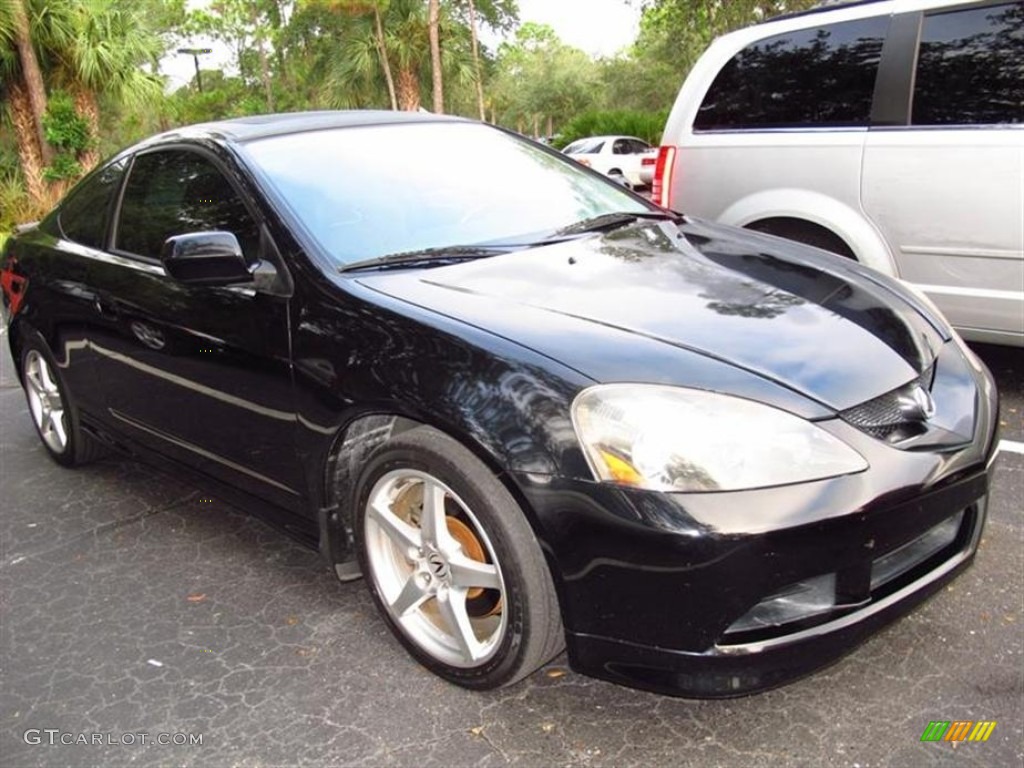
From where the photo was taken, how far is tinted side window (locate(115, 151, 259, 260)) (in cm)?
297

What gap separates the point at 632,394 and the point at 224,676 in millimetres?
1489

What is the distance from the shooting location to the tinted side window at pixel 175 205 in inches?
117

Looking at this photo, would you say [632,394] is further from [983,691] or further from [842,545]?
[983,691]

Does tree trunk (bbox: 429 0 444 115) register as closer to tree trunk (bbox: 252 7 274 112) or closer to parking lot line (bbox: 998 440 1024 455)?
parking lot line (bbox: 998 440 1024 455)

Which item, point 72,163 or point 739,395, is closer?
point 739,395

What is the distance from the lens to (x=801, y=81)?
4.78 meters

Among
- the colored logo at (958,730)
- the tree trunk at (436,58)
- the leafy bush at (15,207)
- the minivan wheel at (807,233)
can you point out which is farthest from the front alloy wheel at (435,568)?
the tree trunk at (436,58)

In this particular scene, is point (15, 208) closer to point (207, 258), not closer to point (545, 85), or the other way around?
point (207, 258)

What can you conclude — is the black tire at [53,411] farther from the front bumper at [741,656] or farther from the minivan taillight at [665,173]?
the minivan taillight at [665,173]

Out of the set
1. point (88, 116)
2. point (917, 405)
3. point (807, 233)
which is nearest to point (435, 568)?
point (917, 405)

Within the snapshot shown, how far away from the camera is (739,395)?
205 centimetres

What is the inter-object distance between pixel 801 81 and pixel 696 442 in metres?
3.48

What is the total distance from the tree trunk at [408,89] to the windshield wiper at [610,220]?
2271 cm

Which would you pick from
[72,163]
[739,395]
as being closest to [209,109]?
[72,163]
